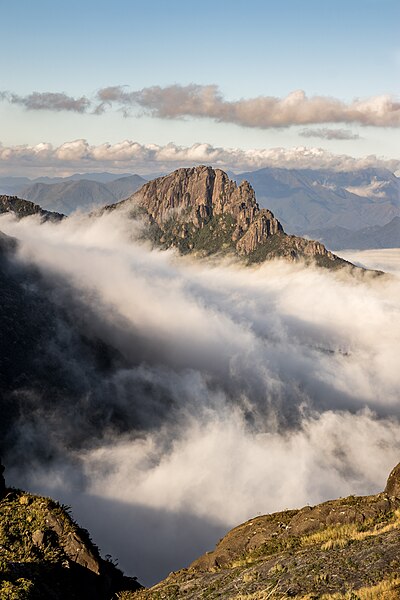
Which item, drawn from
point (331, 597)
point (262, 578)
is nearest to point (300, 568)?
point (262, 578)

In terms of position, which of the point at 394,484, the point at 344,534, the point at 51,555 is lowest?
the point at 394,484

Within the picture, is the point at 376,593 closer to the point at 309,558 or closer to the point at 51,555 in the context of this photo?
the point at 309,558

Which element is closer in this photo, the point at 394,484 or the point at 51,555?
the point at 51,555

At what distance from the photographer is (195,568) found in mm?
45625

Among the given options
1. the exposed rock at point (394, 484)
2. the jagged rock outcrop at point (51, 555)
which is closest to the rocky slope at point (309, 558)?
the exposed rock at point (394, 484)

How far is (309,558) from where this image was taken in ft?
118

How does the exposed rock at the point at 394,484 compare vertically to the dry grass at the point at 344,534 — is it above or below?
below

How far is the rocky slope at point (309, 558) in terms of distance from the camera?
3092 cm

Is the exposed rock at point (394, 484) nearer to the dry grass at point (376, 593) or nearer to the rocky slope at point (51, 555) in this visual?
the dry grass at point (376, 593)

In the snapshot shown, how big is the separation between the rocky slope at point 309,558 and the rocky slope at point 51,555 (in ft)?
11.7

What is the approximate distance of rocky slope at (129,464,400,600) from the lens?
30922 mm

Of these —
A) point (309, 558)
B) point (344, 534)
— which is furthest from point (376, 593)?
point (344, 534)

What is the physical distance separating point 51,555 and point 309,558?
68.8ft

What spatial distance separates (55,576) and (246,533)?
19759mm
